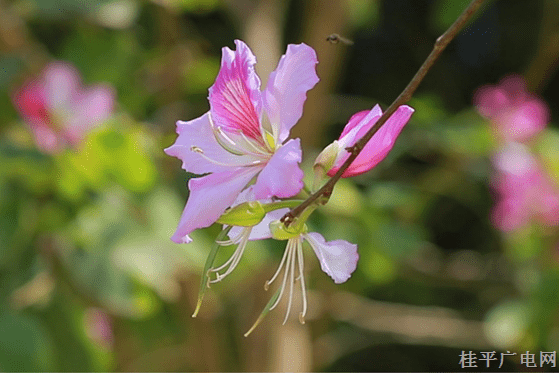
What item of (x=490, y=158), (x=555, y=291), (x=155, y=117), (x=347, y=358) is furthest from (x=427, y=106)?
(x=347, y=358)

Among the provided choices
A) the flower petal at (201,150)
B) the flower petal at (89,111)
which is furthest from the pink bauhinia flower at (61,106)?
the flower petal at (201,150)

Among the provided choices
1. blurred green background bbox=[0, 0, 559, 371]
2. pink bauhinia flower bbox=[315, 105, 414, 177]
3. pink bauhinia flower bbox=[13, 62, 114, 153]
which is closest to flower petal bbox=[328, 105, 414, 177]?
pink bauhinia flower bbox=[315, 105, 414, 177]

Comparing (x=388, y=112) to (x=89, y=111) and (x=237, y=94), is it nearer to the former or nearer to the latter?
(x=237, y=94)

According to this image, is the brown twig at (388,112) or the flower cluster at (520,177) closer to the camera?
the brown twig at (388,112)

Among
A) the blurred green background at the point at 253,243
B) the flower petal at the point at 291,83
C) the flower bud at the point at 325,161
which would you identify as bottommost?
the flower bud at the point at 325,161

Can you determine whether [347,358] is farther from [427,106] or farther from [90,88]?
[90,88]

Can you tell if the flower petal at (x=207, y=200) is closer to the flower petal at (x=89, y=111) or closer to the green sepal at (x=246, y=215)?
the green sepal at (x=246, y=215)
